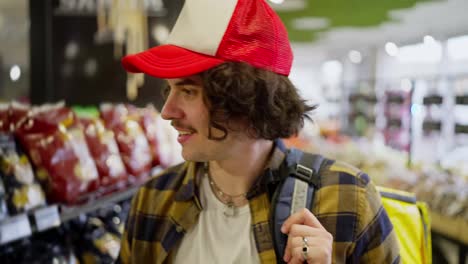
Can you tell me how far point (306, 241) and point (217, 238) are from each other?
277mm

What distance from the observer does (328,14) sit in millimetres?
4531

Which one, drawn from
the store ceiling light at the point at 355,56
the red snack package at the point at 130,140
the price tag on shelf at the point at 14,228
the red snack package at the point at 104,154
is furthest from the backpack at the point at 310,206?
the store ceiling light at the point at 355,56

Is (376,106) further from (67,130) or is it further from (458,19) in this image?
(67,130)

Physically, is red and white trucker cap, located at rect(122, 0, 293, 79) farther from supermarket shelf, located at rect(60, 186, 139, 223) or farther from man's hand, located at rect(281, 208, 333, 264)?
supermarket shelf, located at rect(60, 186, 139, 223)

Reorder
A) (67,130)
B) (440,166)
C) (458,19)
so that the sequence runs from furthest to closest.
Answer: (440,166), (458,19), (67,130)

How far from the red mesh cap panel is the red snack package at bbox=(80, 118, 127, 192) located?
3.09 ft

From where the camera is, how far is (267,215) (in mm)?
1063

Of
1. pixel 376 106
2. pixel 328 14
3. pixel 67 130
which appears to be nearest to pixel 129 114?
pixel 67 130

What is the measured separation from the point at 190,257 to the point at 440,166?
99.8 inches

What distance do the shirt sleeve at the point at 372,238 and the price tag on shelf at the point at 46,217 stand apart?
0.85m

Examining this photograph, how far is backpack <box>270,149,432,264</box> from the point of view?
104 centimetres

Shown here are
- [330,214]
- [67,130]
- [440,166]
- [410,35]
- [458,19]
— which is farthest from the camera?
[410,35]

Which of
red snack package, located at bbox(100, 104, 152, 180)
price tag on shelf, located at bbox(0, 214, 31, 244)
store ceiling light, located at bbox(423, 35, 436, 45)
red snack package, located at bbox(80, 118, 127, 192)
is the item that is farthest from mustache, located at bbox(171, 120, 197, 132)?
store ceiling light, located at bbox(423, 35, 436, 45)

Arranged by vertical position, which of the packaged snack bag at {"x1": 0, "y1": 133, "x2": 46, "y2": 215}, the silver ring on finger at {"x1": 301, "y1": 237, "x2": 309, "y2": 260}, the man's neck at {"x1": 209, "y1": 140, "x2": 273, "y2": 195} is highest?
the man's neck at {"x1": 209, "y1": 140, "x2": 273, "y2": 195}
